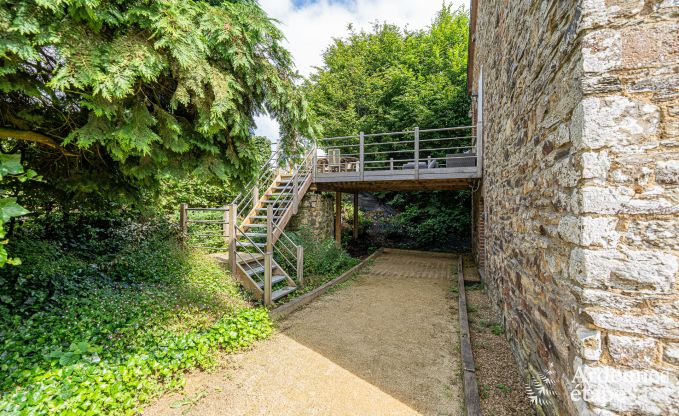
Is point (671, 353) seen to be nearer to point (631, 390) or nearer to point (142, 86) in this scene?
point (631, 390)

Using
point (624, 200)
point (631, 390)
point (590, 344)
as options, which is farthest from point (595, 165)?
point (631, 390)

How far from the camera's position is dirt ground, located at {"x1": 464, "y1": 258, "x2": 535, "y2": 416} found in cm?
258

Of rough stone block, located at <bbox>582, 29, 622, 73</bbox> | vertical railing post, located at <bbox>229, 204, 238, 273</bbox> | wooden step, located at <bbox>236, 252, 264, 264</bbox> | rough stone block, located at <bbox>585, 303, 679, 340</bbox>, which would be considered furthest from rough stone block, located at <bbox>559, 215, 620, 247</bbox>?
wooden step, located at <bbox>236, 252, 264, 264</bbox>

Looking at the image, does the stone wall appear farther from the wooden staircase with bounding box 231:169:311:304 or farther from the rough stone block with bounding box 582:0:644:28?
the rough stone block with bounding box 582:0:644:28

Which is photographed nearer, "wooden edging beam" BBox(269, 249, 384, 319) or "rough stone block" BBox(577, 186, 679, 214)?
"rough stone block" BBox(577, 186, 679, 214)

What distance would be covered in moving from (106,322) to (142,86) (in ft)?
9.21

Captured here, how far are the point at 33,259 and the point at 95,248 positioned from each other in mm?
1285

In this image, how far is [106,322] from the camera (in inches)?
140

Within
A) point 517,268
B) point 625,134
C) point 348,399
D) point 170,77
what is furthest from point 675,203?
point 170,77

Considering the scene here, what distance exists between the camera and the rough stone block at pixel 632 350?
1.48m

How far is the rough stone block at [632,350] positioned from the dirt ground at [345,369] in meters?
1.53

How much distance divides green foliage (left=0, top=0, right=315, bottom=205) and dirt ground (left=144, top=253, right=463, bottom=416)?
2.20 meters

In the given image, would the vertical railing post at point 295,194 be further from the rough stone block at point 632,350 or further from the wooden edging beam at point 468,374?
the rough stone block at point 632,350

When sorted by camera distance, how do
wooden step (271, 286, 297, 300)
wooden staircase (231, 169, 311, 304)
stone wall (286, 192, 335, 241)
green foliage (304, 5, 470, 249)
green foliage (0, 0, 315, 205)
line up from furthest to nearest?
green foliage (304, 5, 470, 249)
stone wall (286, 192, 335, 241)
wooden staircase (231, 169, 311, 304)
wooden step (271, 286, 297, 300)
green foliage (0, 0, 315, 205)
